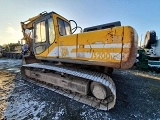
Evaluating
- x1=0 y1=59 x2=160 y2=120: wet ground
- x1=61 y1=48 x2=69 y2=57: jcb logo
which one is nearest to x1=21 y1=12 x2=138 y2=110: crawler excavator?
x1=61 y1=48 x2=69 y2=57: jcb logo

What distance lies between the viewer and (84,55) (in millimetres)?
3367

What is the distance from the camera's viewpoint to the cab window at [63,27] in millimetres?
4177

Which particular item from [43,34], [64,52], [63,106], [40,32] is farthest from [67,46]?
[63,106]

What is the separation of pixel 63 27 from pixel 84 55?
1.69m

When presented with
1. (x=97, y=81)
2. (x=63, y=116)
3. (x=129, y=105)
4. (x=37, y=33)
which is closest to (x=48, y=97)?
(x=63, y=116)

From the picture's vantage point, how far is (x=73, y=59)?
3623 millimetres

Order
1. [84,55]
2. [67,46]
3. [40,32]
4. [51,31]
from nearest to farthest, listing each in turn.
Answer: [84,55], [67,46], [51,31], [40,32]

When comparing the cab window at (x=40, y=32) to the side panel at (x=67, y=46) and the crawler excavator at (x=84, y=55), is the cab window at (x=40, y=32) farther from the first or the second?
the side panel at (x=67, y=46)

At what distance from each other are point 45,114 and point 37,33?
10.7 feet

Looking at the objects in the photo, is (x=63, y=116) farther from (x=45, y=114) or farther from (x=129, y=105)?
(x=129, y=105)

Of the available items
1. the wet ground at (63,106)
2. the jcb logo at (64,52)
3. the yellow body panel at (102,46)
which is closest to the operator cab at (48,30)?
the yellow body panel at (102,46)

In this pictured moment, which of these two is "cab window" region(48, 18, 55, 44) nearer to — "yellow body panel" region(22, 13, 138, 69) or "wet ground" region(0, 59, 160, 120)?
"yellow body panel" region(22, 13, 138, 69)

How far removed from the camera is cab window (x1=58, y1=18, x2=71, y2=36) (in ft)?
13.7

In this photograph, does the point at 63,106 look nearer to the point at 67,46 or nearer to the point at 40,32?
the point at 67,46
